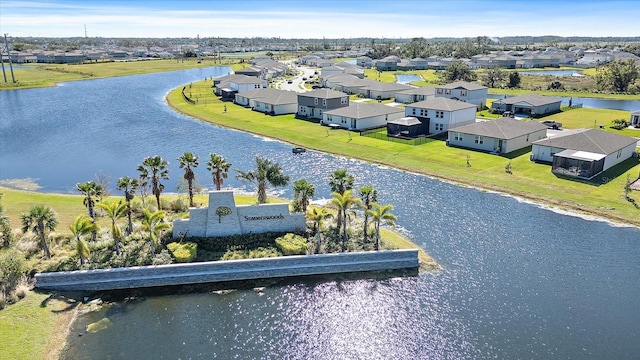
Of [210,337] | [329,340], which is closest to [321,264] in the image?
[329,340]

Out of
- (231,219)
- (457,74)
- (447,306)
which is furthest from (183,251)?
(457,74)

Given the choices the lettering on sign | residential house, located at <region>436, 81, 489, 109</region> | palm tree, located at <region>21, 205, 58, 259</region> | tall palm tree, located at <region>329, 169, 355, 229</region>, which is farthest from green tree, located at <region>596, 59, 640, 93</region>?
palm tree, located at <region>21, 205, 58, 259</region>

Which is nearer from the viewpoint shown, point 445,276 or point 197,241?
point 445,276

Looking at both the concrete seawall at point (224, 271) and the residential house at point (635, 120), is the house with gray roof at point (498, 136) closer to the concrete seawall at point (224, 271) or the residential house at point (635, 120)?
the residential house at point (635, 120)

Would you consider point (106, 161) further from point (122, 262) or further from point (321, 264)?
point (321, 264)

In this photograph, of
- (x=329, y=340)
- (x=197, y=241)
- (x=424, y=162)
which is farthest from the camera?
(x=424, y=162)

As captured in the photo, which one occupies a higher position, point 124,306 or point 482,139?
point 482,139
